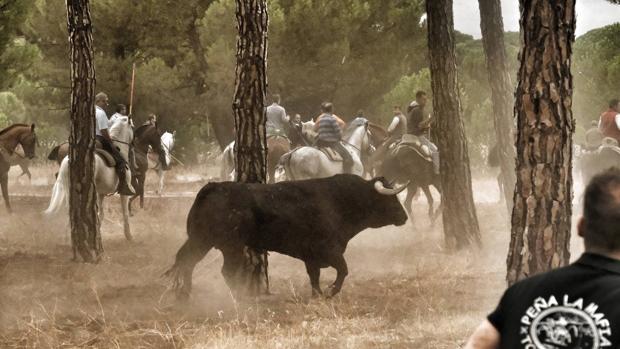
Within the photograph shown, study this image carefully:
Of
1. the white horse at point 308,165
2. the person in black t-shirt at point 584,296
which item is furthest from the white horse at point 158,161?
the person in black t-shirt at point 584,296

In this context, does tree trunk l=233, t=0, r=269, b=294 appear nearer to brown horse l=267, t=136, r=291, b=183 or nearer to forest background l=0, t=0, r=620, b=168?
brown horse l=267, t=136, r=291, b=183

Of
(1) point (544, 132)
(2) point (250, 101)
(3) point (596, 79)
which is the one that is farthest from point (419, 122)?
(3) point (596, 79)

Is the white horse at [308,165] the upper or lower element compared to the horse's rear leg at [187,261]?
upper

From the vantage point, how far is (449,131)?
49.4ft

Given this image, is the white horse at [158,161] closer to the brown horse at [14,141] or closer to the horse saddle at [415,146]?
the brown horse at [14,141]

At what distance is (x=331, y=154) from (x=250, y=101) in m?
7.79

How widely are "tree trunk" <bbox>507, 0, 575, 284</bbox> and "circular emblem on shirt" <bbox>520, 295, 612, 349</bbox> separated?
13.7ft

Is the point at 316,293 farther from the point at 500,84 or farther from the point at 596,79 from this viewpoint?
the point at 596,79

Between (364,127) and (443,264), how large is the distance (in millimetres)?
7310

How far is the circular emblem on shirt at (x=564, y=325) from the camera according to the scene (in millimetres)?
3100

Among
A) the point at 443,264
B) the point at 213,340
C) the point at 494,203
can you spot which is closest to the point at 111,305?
the point at 213,340

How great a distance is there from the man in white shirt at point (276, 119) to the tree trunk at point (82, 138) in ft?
27.2

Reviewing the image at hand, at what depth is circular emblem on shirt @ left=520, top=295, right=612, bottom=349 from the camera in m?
3.10

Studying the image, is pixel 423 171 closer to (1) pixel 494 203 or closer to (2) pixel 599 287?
(1) pixel 494 203
